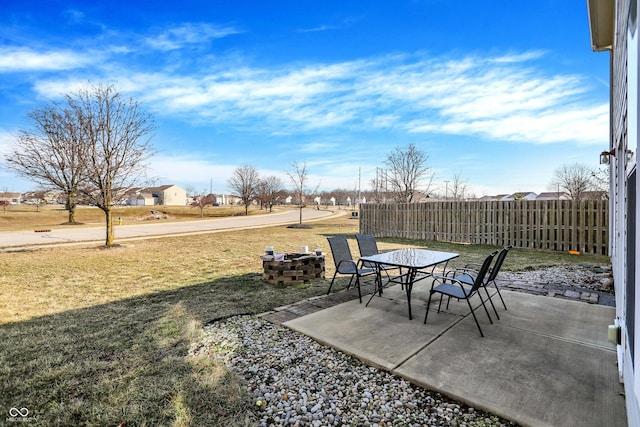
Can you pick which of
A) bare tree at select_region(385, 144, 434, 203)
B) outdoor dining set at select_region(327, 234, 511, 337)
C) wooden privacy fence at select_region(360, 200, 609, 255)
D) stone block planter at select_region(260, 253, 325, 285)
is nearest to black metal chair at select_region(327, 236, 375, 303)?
outdoor dining set at select_region(327, 234, 511, 337)

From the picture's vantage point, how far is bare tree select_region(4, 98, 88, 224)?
1122cm

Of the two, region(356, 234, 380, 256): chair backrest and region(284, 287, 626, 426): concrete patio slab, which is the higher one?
region(356, 234, 380, 256): chair backrest

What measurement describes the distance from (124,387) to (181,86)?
12.4m

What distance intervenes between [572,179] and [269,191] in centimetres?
3462

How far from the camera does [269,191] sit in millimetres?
44562

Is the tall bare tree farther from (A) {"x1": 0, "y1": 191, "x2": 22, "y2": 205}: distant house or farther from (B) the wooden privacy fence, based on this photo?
(A) {"x1": 0, "y1": 191, "x2": 22, "y2": 205}: distant house

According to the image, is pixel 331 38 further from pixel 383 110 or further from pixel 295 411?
pixel 295 411

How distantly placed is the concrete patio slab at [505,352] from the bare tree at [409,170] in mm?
17020

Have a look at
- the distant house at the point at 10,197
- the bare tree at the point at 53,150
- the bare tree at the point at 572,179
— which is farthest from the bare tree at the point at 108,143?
the distant house at the point at 10,197

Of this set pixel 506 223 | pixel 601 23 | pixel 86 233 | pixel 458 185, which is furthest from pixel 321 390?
pixel 458 185

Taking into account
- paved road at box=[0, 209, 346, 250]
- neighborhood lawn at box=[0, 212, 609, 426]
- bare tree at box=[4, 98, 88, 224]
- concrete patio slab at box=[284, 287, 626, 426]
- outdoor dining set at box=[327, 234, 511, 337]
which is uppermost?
bare tree at box=[4, 98, 88, 224]

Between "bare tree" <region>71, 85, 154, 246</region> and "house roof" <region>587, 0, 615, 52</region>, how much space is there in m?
12.2

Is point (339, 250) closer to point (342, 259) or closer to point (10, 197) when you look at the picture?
point (342, 259)

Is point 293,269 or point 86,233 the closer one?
point 293,269
